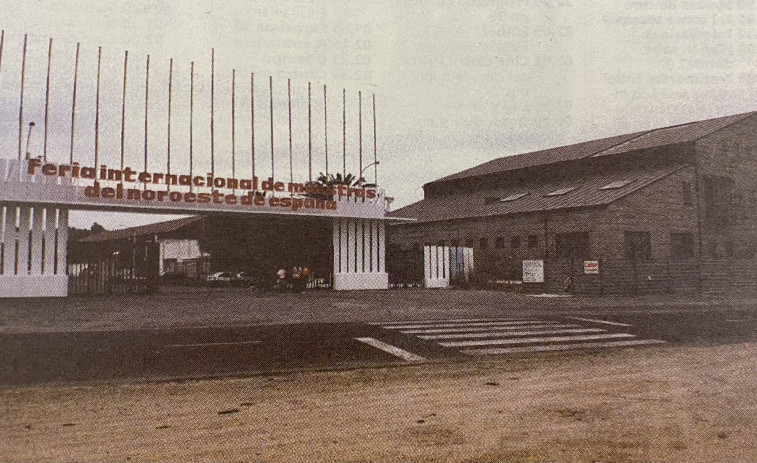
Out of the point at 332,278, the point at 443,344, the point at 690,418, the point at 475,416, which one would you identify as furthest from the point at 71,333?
the point at 332,278

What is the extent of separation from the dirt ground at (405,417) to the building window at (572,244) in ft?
79.5

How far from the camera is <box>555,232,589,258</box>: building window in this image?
104 feet

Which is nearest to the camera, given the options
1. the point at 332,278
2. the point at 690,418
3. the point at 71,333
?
the point at 690,418

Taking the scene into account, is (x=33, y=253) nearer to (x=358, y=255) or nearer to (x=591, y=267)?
(x=358, y=255)

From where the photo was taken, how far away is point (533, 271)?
92.4ft

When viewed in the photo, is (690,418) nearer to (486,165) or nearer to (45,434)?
(45,434)

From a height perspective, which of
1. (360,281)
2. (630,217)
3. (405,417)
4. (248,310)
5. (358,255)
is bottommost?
(405,417)

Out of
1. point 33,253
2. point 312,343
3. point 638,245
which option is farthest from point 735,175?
point 33,253

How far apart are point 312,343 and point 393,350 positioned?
156cm

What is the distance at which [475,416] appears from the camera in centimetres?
541

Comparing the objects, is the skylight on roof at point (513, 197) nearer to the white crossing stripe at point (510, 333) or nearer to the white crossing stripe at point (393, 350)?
the white crossing stripe at point (510, 333)

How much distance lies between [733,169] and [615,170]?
6.61m

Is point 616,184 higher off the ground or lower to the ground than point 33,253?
higher

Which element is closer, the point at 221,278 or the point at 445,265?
the point at 445,265
